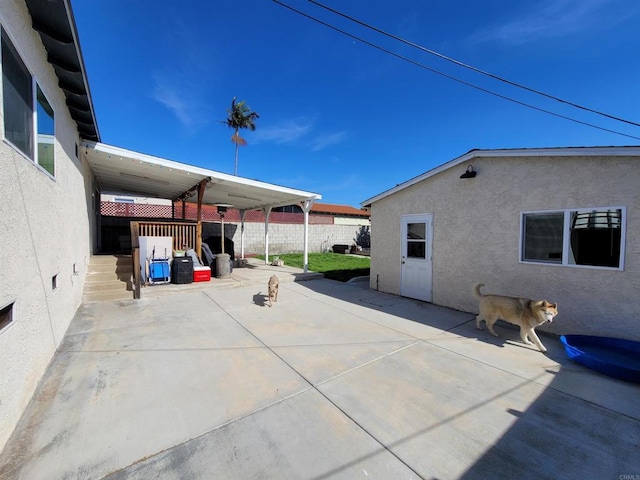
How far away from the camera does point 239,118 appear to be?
2573cm

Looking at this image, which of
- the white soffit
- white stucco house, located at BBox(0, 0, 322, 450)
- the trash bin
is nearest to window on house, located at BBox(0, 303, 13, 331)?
white stucco house, located at BBox(0, 0, 322, 450)

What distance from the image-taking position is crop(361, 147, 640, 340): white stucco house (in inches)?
149

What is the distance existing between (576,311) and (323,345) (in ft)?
13.4

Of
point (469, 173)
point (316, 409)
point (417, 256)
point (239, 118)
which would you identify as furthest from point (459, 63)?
point (239, 118)

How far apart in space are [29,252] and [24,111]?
4.80ft

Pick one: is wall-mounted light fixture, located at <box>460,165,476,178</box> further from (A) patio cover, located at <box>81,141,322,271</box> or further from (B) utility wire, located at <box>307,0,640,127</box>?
(A) patio cover, located at <box>81,141,322,271</box>

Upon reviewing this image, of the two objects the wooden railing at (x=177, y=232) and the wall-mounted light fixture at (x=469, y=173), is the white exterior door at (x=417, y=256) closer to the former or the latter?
the wall-mounted light fixture at (x=469, y=173)

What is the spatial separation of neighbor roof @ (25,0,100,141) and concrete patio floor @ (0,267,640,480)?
3.95 m

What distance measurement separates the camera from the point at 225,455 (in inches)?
74.5

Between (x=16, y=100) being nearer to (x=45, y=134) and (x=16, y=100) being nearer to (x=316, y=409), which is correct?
(x=45, y=134)

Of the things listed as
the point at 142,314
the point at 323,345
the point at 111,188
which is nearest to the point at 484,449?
the point at 323,345

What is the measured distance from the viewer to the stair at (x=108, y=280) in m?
6.07

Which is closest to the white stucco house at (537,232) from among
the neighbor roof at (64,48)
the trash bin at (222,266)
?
the trash bin at (222,266)

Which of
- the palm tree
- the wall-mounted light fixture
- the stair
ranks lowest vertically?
the stair
